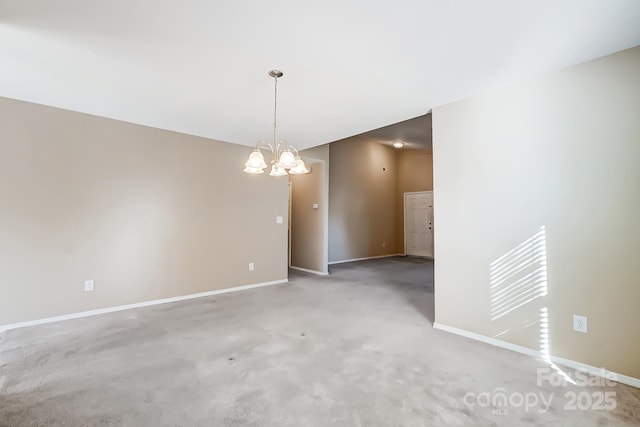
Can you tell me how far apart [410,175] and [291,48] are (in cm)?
739

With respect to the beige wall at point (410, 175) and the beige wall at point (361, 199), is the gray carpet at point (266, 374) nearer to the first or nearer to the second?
the beige wall at point (361, 199)

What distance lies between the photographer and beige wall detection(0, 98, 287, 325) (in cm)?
309

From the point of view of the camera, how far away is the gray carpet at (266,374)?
1.68 metres

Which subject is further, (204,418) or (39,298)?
(39,298)

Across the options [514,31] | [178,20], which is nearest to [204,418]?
[178,20]

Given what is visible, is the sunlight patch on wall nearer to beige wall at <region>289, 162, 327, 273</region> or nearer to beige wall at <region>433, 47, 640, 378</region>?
beige wall at <region>433, 47, 640, 378</region>

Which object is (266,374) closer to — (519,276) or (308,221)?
(519,276)

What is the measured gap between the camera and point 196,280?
427 cm

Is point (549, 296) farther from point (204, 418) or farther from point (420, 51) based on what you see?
point (204, 418)

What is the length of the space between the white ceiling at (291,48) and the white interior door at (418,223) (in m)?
5.63

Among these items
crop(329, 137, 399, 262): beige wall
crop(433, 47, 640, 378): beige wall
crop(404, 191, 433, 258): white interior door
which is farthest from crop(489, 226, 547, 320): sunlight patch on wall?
crop(404, 191, 433, 258): white interior door

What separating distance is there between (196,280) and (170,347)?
1.77 metres

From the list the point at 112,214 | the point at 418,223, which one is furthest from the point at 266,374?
the point at 418,223

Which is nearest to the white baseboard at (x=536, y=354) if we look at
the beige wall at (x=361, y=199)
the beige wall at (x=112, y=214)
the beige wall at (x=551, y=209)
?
the beige wall at (x=551, y=209)
